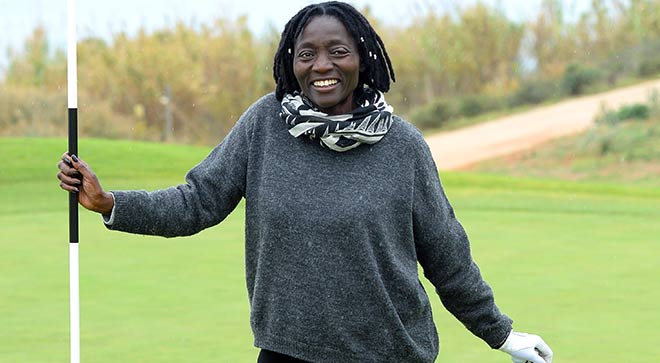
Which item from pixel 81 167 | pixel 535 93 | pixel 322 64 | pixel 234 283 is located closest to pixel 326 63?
pixel 322 64

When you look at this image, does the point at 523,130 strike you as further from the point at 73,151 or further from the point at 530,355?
the point at 73,151

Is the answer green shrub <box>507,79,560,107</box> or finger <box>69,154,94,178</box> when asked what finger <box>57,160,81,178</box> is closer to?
finger <box>69,154,94,178</box>

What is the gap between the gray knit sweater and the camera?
10.4 feet

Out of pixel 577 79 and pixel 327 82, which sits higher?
pixel 327 82

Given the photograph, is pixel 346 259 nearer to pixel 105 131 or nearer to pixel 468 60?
pixel 105 131

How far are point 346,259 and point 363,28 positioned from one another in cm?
58

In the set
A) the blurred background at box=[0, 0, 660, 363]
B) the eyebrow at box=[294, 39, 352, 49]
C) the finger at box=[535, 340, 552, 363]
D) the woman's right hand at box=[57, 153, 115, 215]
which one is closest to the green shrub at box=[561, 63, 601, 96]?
the blurred background at box=[0, 0, 660, 363]

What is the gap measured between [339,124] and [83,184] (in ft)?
2.08

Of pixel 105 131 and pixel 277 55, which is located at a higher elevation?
pixel 277 55

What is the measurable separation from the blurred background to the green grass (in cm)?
2

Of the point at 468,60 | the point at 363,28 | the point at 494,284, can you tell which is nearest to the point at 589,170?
the point at 468,60

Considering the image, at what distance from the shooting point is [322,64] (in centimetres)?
324

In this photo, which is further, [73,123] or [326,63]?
[73,123]

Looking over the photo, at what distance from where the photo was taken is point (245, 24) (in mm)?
26000
